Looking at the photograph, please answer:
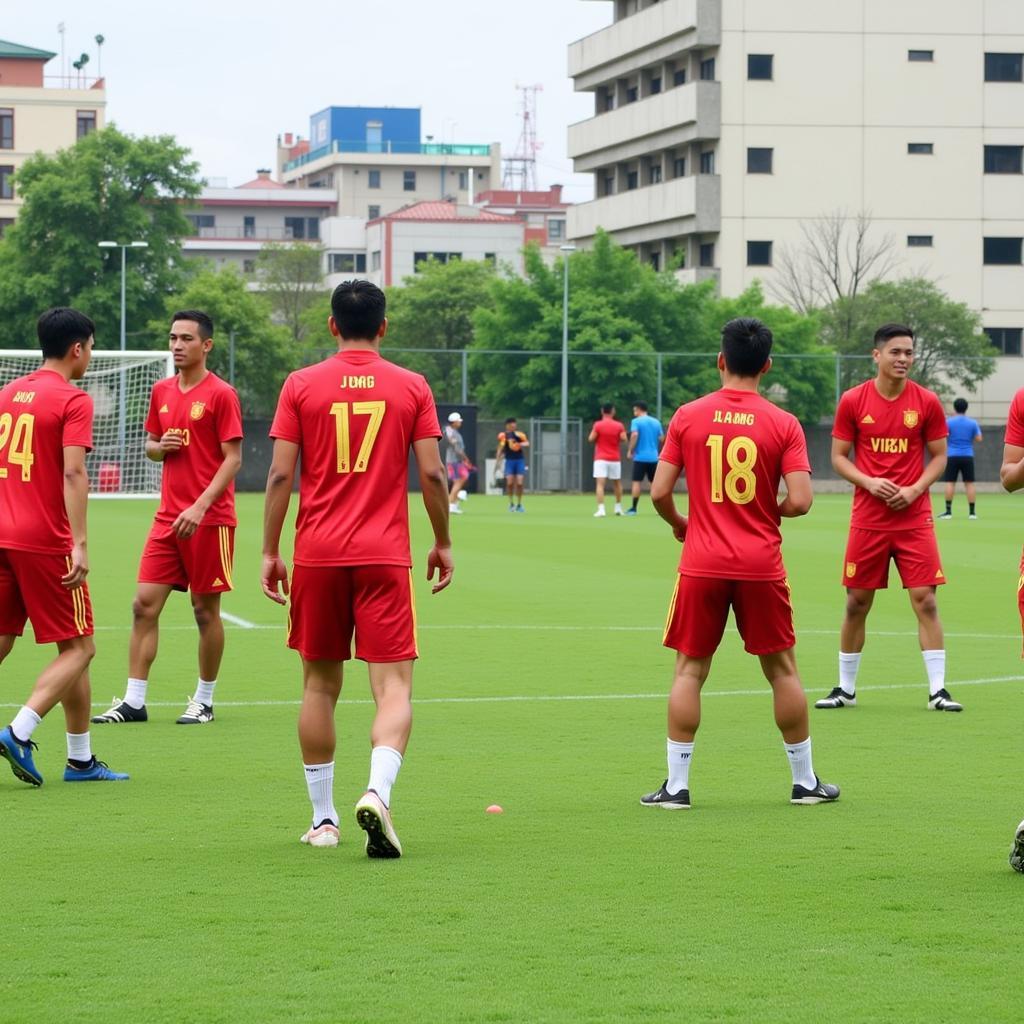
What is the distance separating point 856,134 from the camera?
3120 inches

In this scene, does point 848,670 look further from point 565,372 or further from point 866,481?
point 565,372

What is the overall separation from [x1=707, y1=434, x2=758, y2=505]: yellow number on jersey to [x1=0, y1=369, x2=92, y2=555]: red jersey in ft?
8.87

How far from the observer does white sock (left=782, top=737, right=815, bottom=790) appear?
8109mm

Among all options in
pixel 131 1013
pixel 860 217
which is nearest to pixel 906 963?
pixel 131 1013

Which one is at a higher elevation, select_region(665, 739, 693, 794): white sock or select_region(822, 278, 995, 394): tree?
Answer: select_region(822, 278, 995, 394): tree

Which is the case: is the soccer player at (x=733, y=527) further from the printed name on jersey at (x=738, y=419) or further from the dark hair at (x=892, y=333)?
the dark hair at (x=892, y=333)

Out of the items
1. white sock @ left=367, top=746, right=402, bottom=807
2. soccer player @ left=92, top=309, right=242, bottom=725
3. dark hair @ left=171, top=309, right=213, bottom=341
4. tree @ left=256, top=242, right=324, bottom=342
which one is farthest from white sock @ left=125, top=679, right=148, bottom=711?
tree @ left=256, top=242, right=324, bottom=342

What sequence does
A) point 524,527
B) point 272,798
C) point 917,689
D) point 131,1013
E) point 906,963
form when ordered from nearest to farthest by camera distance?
point 131,1013 → point 906,963 → point 272,798 → point 917,689 → point 524,527

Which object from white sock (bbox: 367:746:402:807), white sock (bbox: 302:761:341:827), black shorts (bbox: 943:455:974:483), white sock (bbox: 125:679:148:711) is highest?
black shorts (bbox: 943:455:974:483)

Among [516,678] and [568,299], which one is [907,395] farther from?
[568,299]

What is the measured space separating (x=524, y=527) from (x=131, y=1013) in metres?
28.7

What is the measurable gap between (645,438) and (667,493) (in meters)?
30.2

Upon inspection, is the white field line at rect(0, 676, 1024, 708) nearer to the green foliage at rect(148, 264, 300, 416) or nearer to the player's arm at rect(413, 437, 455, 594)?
A: the player's arm at rect(413, 437, 455, 594)

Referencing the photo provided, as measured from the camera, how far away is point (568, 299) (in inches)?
2500
